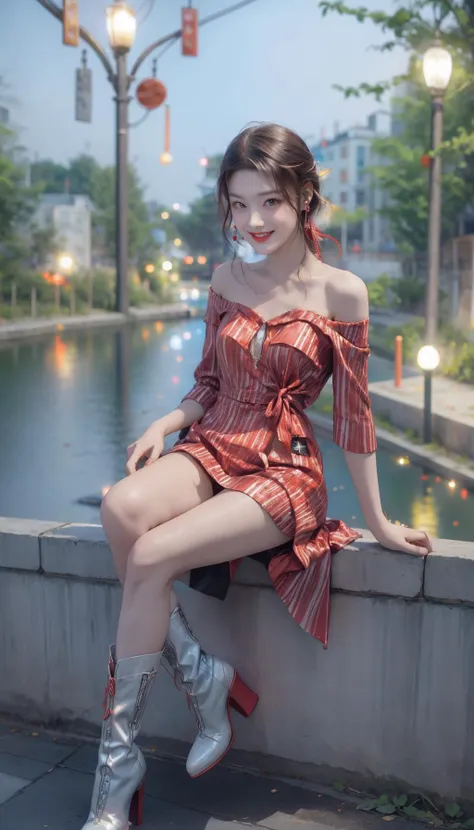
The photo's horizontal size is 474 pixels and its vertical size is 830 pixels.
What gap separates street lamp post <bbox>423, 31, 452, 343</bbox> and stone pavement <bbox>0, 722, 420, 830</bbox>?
10.3 metres

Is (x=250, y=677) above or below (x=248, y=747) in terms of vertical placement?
above

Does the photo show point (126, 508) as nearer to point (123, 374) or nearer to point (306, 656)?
point (306, 656)

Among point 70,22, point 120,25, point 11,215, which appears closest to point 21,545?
point 70,22

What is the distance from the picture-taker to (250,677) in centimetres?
325

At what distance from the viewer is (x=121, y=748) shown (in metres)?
2.78

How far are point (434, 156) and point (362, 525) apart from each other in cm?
684

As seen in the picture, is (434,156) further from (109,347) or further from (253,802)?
(109,347)

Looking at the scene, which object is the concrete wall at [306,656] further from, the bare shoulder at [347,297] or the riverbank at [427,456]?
the riverbank at [427,456]

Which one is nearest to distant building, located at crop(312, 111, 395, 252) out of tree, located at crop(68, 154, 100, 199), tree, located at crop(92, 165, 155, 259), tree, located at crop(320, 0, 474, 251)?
tree, located at crop(68, 154, 100, 199)

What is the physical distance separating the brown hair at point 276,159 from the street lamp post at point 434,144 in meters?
9.73

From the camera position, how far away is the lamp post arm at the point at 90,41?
18234mm

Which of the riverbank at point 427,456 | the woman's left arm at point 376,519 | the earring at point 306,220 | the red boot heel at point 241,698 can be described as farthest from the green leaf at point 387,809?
the riverbank at point 427,456

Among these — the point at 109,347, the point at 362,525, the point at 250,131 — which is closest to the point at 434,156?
the point at 362,525

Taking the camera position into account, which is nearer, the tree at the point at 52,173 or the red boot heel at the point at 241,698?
the red boot heel at the point at 241,698
